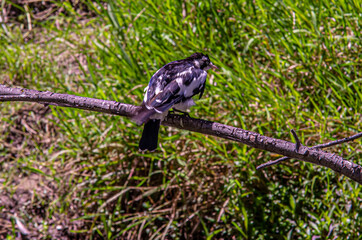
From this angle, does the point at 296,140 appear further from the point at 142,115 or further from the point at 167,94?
the point at 167,94

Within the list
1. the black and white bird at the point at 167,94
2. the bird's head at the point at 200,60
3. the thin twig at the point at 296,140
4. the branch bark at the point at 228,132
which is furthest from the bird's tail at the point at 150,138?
the thin twig at the point at 296,140

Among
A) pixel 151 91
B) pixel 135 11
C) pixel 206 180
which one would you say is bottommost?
pixel 206 180

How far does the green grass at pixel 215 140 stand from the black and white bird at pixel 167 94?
21.8 inches

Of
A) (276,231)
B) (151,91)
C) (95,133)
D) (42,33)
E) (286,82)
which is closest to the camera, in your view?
(151,91)

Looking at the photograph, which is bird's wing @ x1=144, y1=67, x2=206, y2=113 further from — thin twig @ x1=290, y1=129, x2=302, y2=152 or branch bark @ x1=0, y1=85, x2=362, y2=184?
thin twig @ x1=290, y1=129, x2=302, y2=152

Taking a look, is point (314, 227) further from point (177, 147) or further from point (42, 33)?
point (42, 33)

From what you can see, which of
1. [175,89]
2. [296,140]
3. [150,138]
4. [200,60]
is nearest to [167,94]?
[175,89]

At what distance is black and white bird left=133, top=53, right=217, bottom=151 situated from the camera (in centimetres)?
227

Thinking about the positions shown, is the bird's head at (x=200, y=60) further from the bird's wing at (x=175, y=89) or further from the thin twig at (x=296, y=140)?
the thin twig at (x=296, y=140)

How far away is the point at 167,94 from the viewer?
2.36m

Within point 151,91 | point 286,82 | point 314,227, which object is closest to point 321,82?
point 286,82

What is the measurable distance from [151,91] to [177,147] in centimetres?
89

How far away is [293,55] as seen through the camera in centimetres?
327

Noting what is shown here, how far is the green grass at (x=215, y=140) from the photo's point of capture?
294 cm
